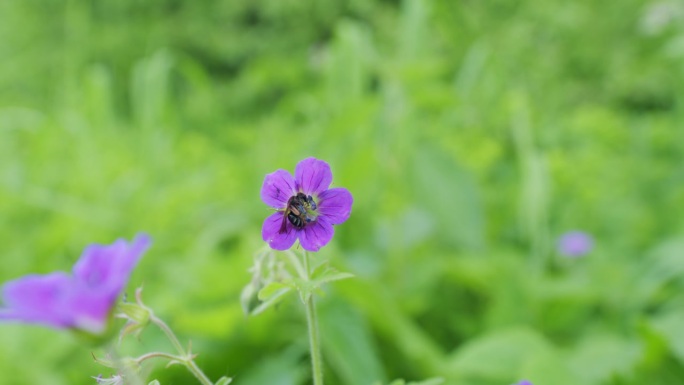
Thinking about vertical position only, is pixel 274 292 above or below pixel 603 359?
below

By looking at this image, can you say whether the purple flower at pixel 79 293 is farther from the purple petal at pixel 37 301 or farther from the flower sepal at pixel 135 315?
the flower sepal at pixel 135 315

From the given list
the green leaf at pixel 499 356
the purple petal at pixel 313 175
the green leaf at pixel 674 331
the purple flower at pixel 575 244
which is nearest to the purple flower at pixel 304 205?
the purple petal at pixel 313 175

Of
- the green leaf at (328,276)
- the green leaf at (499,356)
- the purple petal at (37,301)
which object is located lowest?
the purple petal at (37,301)

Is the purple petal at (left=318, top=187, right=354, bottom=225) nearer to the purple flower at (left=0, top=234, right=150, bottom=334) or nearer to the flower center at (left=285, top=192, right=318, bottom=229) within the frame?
the flower center at (left=285, top=192, right=318, bottom=229)

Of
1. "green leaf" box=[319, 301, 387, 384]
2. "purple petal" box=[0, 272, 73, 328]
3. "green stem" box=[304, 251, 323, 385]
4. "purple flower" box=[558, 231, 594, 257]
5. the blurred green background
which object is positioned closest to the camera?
"purple petal" box=[0, 272, 73, 328]

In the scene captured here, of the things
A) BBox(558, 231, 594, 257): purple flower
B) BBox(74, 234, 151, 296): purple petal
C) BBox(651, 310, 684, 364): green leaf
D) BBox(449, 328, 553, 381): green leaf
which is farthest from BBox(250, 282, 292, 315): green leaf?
BBox(558, 231, 594, 257): purple flower

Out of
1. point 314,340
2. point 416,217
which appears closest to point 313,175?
point 314,340

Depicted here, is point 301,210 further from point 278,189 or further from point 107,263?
point 107,263

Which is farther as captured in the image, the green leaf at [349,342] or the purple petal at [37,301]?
the green leaf at [349,342]
